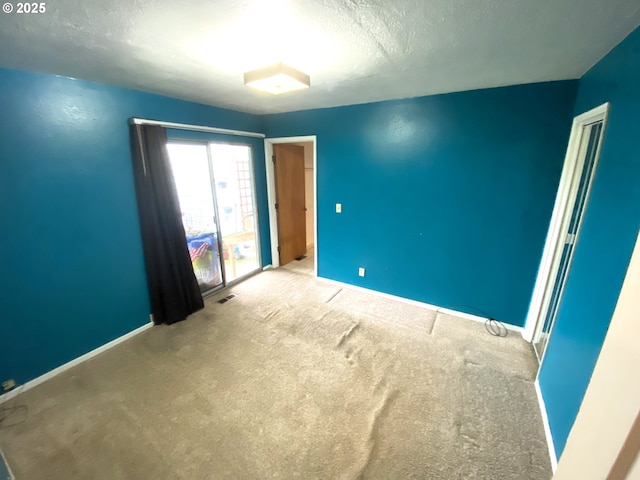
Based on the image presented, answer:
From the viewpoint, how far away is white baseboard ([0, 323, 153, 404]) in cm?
190

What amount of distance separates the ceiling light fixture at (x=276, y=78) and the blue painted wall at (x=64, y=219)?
141cm

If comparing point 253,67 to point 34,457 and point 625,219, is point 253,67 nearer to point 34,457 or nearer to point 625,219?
point 625,219

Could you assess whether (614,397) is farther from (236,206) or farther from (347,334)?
(236,206)

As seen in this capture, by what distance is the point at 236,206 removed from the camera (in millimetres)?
3805

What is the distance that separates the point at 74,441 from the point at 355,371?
6.30 ft

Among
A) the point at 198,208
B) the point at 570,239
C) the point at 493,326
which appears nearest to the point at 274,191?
the point at 198,208

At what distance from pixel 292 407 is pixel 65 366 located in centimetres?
200

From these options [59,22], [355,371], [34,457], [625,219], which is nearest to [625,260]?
[625,219]

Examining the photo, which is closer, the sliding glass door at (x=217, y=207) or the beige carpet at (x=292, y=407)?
the beige carpet at (x=292, y=407)

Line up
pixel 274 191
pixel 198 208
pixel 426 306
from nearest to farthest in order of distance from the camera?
1. pixel 426 306
2. pixel 198 208
3. pixel 274 191

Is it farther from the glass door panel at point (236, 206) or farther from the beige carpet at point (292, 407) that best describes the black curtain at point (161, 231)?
the glass door panel at point (236, 206)

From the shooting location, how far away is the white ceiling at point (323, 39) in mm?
1149

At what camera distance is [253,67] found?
1.84m

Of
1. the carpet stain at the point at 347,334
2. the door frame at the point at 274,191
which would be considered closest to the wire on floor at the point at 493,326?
the carpet stain at the point at 347,334
